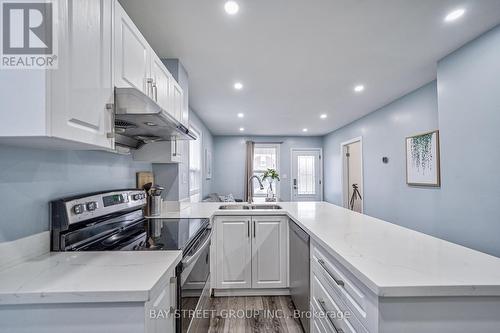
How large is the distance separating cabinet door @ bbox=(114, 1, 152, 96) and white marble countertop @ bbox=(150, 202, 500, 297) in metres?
1.40

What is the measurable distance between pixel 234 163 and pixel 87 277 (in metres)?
6.01

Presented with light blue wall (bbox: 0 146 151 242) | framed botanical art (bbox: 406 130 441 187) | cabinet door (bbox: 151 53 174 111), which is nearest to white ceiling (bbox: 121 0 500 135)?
cabinet door (bbox: 151 53 174 111)

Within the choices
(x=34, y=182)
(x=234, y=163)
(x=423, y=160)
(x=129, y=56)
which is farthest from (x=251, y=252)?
(x=234, y=163)

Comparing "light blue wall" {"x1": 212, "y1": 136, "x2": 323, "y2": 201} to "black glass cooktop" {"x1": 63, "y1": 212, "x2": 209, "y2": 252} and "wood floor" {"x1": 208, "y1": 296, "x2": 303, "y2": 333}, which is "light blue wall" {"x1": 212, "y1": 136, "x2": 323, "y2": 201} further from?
"black glass cooktop" {"x1": 63, "y1": 212, "x2": 209, "y2": 252}

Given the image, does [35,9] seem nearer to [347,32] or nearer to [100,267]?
[100,267]

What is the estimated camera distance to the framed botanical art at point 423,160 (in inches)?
110

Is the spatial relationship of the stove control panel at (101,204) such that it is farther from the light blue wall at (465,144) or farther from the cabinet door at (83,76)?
the light blue wall at (465,144)

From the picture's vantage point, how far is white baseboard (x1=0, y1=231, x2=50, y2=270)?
0.90 metres

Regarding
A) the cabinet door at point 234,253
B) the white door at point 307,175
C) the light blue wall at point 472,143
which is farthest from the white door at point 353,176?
the cabinet door at point 234,253

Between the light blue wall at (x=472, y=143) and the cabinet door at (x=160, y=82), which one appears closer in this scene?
the cabinet door at (x=160, y=82)

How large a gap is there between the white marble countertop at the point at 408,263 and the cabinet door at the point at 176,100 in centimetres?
159

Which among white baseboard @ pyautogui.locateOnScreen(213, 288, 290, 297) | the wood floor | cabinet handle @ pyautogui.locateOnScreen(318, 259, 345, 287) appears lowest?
the wood floor

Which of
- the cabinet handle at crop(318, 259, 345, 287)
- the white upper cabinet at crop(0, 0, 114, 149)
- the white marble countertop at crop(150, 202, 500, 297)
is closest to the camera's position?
the white upper cabinet at crop(0, 0, 114, 149)

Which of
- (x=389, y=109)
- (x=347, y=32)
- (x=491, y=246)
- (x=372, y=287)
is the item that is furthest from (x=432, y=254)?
(x=389, y=109)
